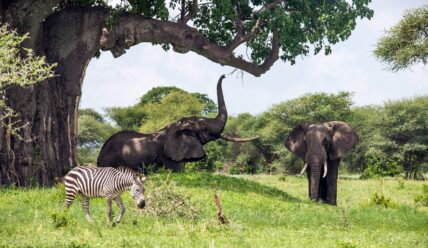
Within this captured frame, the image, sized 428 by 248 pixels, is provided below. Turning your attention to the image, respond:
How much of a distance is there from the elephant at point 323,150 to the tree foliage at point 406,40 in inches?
153

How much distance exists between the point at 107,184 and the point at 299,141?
15822mm

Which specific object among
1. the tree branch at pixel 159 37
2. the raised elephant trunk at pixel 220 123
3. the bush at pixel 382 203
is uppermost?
the tree branch at pixel 159 37

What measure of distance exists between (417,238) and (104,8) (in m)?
15.9

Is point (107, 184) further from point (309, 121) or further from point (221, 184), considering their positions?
point (309, 121)

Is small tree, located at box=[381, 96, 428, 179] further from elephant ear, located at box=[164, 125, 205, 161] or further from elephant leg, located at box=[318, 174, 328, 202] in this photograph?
elephant ear, located at box=[164, 125, 205, 161]

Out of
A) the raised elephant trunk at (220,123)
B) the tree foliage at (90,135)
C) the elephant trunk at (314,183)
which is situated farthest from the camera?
the tree foliage at (90,135)

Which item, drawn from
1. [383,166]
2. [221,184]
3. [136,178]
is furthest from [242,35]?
[383,166]

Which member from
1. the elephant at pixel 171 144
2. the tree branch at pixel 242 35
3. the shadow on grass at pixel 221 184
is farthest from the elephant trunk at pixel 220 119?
the shadow on grass at pixel 221 184

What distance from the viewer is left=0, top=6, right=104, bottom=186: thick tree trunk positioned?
26641mm

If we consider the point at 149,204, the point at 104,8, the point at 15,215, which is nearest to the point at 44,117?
the point at 104,8

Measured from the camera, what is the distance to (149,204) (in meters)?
17.9

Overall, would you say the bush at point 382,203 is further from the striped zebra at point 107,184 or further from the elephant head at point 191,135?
the striped zebra at point 107,184

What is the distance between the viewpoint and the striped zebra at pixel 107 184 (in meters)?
14.6

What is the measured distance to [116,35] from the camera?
92.2 feet
